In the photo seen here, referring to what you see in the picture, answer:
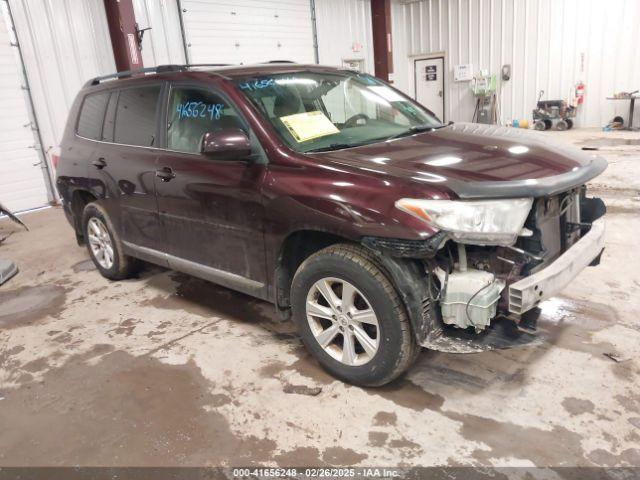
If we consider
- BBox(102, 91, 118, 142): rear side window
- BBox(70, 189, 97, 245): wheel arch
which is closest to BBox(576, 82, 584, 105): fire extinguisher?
BBox(102, 91, 118, 142): rear side window

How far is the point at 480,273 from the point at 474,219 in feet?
0.80

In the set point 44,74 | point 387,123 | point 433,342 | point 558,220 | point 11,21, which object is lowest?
point 433,342

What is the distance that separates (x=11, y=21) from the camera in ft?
22.8

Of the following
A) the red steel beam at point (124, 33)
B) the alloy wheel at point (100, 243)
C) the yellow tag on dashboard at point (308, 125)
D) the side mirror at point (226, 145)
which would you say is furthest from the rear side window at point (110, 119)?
the red steel beam at point (124, 33)

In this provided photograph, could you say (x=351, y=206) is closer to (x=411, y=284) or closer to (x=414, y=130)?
(x=411, y=284)

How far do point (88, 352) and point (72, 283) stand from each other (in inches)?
59.2

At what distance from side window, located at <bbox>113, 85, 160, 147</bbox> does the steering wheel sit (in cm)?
130

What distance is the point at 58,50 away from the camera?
24.2 ft

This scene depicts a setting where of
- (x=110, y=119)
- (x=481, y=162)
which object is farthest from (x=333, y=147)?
(x=110, y=119)

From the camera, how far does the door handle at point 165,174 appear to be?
3.08m

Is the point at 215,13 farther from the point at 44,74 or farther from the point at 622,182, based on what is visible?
the point at 622,182

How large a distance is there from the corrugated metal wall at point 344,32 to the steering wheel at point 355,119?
8.45 m

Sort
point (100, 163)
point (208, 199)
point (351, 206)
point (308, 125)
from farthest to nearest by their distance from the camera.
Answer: point (100, 163) → point (208, 199) → point (308, 125) → point (351, 206)

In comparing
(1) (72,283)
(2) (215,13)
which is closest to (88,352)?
(1) (72,283)
